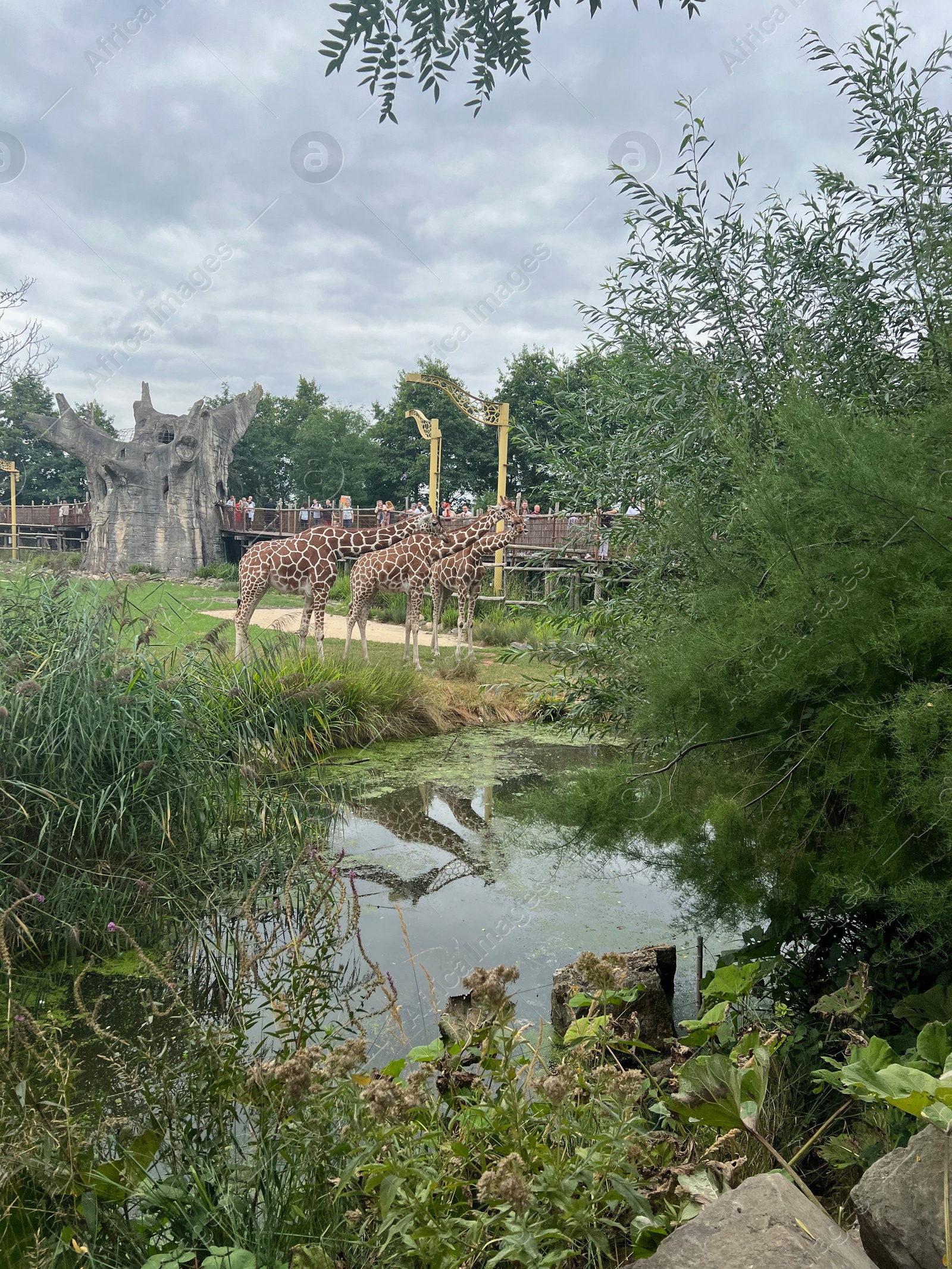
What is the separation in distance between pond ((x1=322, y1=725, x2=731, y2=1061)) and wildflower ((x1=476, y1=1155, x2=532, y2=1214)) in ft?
3.16

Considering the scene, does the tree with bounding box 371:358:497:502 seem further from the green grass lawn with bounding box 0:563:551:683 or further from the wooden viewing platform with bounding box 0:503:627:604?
the green grass lawn with bounding box 0:563:551:683

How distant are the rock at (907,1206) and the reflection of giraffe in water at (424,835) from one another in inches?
96.7

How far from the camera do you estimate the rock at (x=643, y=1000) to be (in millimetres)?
2537

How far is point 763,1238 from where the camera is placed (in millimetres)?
1149

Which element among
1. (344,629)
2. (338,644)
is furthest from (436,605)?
(344,629)

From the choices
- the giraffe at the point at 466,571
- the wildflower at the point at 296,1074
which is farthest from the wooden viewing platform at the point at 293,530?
the wildflower at the point at 296,1074

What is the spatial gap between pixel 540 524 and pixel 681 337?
14.5 meters

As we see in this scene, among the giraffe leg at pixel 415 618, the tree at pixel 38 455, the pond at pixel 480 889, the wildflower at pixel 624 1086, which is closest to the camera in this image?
the wildflower at pixel 624 1086

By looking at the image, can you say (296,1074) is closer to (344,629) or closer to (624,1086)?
(624,1086)

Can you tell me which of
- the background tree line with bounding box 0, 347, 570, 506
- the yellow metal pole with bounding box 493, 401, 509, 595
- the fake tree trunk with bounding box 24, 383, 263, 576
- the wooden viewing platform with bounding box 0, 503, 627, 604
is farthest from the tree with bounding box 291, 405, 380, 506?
the yellow metal pole with bounding box 493, 401, 509, 595

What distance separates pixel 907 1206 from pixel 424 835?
3627mm

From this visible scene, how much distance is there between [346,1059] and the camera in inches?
57.9

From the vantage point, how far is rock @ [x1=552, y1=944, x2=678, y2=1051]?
8.32 feet

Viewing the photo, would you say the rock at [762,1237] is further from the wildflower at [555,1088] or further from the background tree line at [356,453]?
the background tree line at [356,453]
